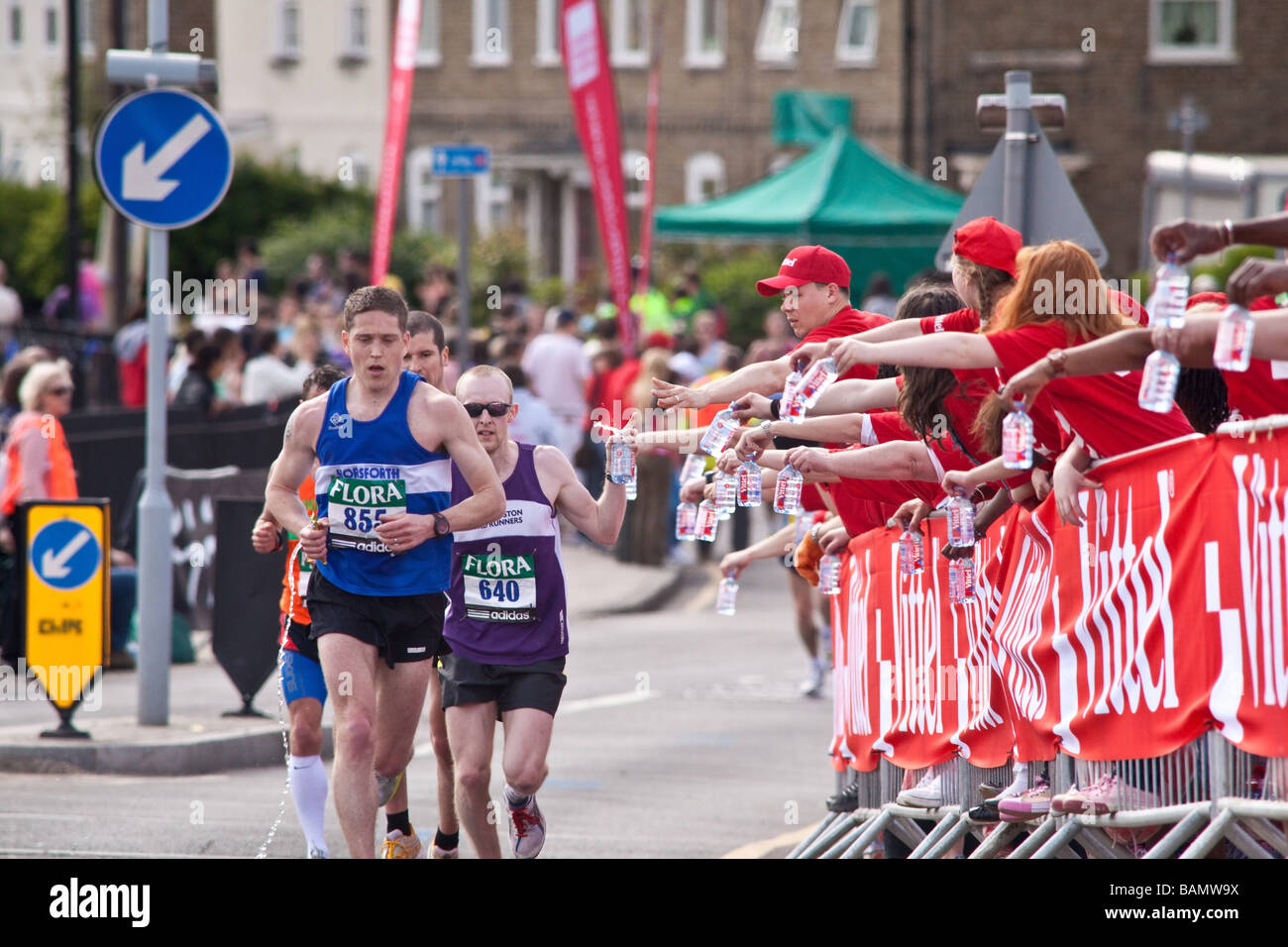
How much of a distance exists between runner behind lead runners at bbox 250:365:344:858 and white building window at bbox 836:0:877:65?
3827 centimetres

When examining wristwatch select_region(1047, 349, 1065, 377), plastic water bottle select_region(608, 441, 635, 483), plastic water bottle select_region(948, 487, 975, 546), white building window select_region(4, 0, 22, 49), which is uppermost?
white building window select_region(4, 0, 22, 49)

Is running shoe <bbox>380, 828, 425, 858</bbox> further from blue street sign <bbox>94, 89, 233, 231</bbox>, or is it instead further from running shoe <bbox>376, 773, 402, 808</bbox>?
blue street sign <bbox>94, 89, 233, 231</bbox>

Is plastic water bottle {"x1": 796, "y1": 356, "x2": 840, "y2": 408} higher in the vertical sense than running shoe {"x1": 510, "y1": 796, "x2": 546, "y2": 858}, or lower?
higher

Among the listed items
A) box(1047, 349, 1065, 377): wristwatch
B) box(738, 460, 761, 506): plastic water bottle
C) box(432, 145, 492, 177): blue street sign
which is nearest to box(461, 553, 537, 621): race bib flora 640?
box(738, 460, 761, 506): plastic water bottle

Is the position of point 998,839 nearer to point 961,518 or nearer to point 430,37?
point 961,518

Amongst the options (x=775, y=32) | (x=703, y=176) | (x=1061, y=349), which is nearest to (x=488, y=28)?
(x=703, y=176)

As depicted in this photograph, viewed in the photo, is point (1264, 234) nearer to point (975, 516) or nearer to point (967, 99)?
point (975, 516)

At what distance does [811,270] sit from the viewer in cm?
830

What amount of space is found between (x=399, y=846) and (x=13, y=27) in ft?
186

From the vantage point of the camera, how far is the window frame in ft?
149

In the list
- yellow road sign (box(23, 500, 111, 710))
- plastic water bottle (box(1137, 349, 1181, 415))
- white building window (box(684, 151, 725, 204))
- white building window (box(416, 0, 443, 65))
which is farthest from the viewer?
white building window (box(416, 0, 443, 65))

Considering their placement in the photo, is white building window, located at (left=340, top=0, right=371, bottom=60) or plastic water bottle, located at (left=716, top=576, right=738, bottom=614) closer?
plastic water bottle, located at (left=716, top=576, right=738, bottom=614)
